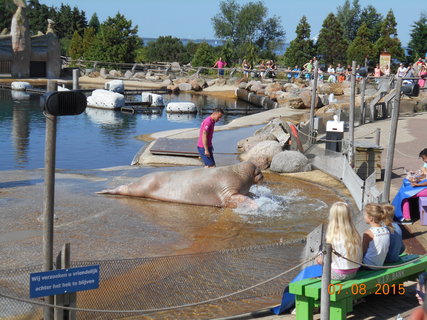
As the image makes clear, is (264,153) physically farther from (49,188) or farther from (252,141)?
(49,188)

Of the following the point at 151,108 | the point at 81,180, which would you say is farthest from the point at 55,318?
the point at 151,108

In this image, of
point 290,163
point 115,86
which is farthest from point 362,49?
point 290,163

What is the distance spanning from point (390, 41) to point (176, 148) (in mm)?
33454

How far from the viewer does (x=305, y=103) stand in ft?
92.0

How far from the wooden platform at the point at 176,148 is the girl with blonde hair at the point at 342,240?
973 cm

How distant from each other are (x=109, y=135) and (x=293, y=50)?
90.4 ft

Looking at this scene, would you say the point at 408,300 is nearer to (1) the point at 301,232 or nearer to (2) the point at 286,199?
(1) the point at 301,232

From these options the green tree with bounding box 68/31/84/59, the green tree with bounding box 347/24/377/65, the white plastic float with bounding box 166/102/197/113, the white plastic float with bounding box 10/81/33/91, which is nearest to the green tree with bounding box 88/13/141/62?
the green tree with bounding box 68/31/84/59

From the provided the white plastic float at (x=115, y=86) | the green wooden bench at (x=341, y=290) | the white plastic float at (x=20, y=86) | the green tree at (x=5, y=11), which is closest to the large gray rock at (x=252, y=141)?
the green wooden bench at (x=341, y=290)

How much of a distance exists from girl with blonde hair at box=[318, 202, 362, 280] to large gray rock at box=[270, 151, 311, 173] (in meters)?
8.02

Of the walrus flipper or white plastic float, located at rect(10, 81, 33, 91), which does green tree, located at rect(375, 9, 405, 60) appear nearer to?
white plastic float, located at rect(10, 81, 33, 91)

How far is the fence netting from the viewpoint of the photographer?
5891mm

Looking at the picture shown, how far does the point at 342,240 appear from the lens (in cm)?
615

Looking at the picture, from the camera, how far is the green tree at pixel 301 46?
4838 centimetres
